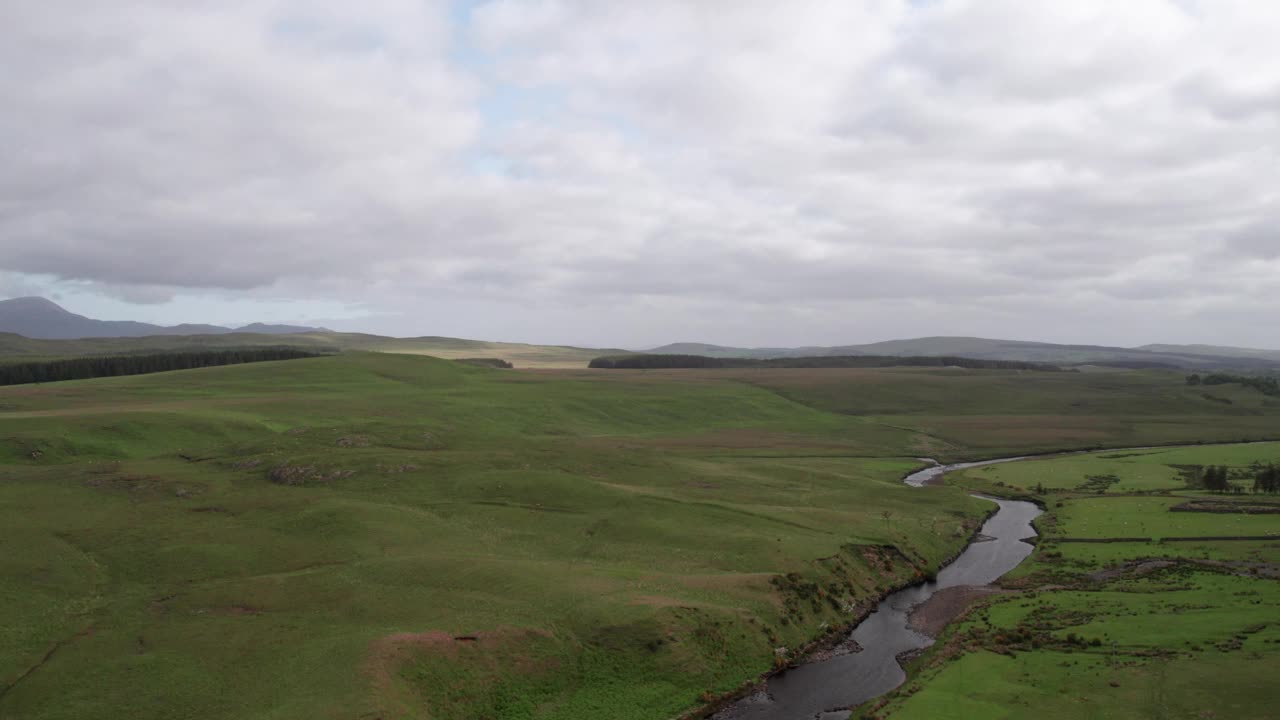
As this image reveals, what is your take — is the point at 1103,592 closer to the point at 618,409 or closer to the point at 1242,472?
the point at 1242,472

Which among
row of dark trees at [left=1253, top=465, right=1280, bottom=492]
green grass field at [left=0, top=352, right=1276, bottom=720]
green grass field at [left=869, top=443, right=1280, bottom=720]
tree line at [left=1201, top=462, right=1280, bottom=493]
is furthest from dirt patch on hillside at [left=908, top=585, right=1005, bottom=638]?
row of dark trees at [left=1253, top=465, right=1280, bottom=492]

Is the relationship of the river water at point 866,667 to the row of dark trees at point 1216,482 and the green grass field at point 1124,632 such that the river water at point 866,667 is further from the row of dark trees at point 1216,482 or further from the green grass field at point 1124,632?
the row of dark trees at point 1216,482

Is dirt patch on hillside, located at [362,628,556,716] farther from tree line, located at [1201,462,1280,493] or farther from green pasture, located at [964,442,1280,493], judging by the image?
tree line, located at [1201,462,1280,493]

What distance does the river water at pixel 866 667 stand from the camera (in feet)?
124

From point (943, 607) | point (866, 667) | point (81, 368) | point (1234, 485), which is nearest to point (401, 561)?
point (866, 667)

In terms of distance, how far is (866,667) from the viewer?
1688 inches

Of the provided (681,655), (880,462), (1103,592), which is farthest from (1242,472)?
(681,655)

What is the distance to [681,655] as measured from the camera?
40156 millimetres

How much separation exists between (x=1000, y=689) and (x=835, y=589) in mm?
16938

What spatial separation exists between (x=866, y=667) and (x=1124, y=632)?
48.9 ft

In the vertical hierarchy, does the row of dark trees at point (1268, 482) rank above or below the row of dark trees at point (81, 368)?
below

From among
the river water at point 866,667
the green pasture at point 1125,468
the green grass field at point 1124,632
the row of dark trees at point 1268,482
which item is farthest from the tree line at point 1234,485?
the river water at point 866,667

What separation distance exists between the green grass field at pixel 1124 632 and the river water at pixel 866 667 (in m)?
2.02

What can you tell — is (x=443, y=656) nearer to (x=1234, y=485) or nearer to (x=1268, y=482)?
(x=1268, y=482)
